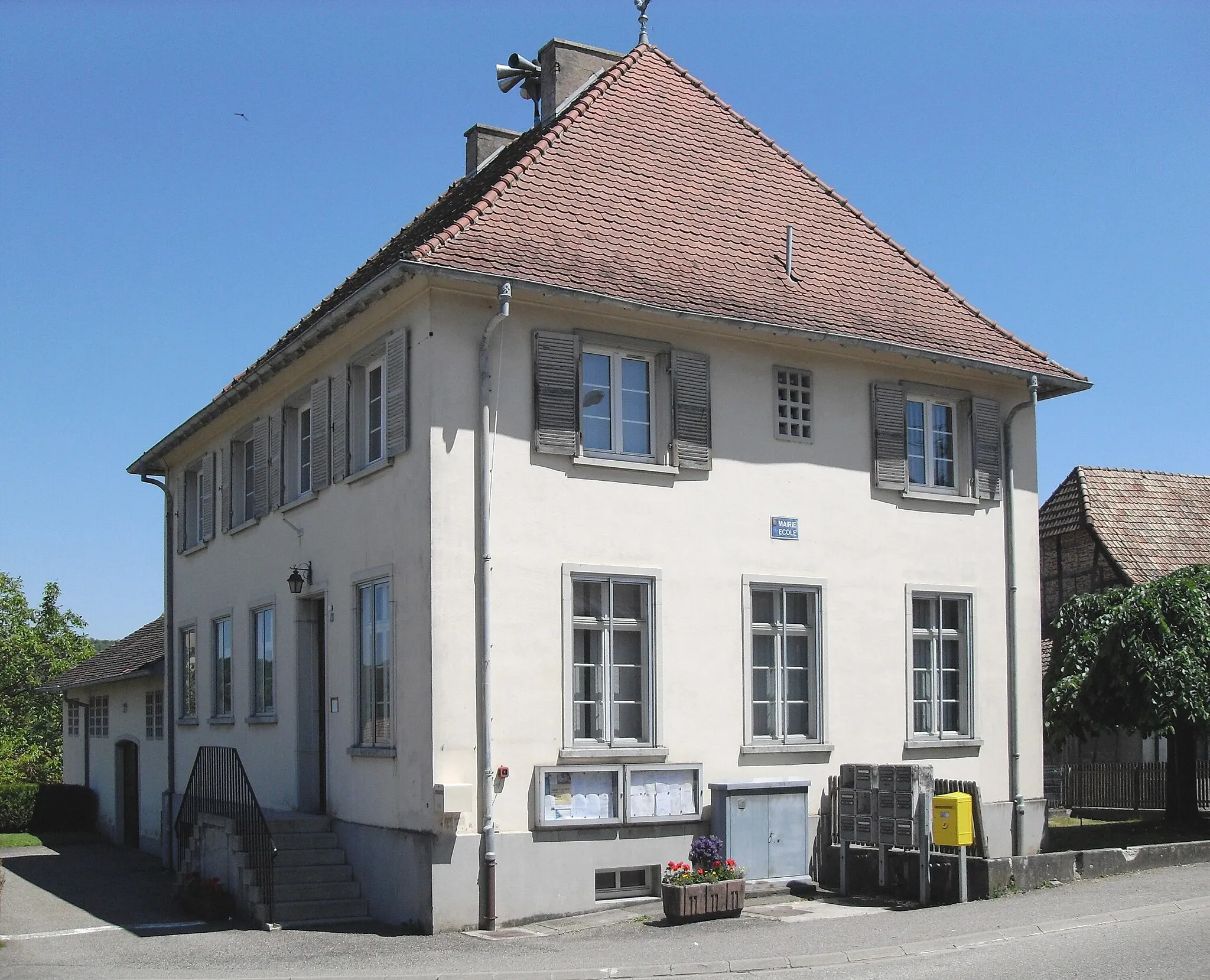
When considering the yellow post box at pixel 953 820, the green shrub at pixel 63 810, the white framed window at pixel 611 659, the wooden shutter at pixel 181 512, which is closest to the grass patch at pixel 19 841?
the green shrub at pixel 63 810

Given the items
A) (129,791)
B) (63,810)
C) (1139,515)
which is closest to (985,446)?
(1139,515)

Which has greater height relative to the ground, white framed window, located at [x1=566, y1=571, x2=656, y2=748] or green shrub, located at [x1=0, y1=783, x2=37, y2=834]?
white framed window, located at [x1=566, y1=571, x2=656, y2=748]

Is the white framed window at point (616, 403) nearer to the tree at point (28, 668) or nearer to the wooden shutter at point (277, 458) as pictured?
the wooden shutter at point (277, 458)

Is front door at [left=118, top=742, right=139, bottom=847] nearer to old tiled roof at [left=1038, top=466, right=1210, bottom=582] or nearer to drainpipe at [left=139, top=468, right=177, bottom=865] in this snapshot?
drainpipe at [left=139, top=468, right=177, bottom=865]

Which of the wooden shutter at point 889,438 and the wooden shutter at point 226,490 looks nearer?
the wooden shutter at point 889,438

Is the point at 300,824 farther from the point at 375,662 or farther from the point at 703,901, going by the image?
the point at 703,901

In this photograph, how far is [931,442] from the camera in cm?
1834

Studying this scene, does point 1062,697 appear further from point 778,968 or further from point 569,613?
point 778,968

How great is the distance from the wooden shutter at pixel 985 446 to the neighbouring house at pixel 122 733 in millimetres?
14085

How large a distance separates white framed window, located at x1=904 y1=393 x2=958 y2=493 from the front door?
53.5 ft

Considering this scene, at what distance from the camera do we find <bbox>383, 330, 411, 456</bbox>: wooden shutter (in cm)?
1521

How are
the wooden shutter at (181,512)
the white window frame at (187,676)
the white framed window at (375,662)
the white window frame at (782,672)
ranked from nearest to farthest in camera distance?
1. the white framed window at (375,662)
2. the white window frame at (782,672)
3. the white window frame at (187,676)
4. the wooden shutter at (181,512)

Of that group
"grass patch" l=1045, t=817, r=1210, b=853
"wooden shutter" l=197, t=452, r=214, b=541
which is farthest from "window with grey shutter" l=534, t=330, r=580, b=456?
"wooden shutter" l=197, t=452, r=214, b=541

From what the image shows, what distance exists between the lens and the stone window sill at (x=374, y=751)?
15.1 metres
